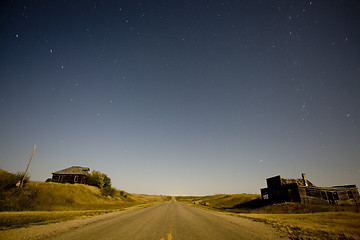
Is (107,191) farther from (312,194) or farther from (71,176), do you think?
(312,194)

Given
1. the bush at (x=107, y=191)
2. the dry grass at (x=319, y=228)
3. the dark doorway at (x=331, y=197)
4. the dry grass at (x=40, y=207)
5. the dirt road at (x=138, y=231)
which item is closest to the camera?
the dirt road at (x=138, y=231)

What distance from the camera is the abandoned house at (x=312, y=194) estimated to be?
995 inches

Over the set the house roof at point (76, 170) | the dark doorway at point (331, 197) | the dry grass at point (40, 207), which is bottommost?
the dry grass at point (40, 207)

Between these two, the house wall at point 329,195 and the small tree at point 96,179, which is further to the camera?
the small tree at point 96,179

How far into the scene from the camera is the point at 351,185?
2950 centimetres

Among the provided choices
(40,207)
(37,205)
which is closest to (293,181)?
(40,207)

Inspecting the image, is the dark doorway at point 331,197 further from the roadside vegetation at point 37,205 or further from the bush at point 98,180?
the bush at point 98,180

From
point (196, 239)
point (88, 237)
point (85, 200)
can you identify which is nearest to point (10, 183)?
point (85, 200)

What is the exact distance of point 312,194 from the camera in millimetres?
25562

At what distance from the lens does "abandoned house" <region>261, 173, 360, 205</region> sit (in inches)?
995

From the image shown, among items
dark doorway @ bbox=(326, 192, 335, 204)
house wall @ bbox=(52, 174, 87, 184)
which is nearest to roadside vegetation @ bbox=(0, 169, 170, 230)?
house wall @ bbox=(52, 174, 87, 184)

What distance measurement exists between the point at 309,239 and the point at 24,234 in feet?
38.1

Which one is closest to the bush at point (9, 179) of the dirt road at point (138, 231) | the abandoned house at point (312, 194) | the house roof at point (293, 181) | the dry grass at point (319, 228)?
the dirt road at point (138, 231)

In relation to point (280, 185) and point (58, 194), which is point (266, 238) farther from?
point (58, 194)
